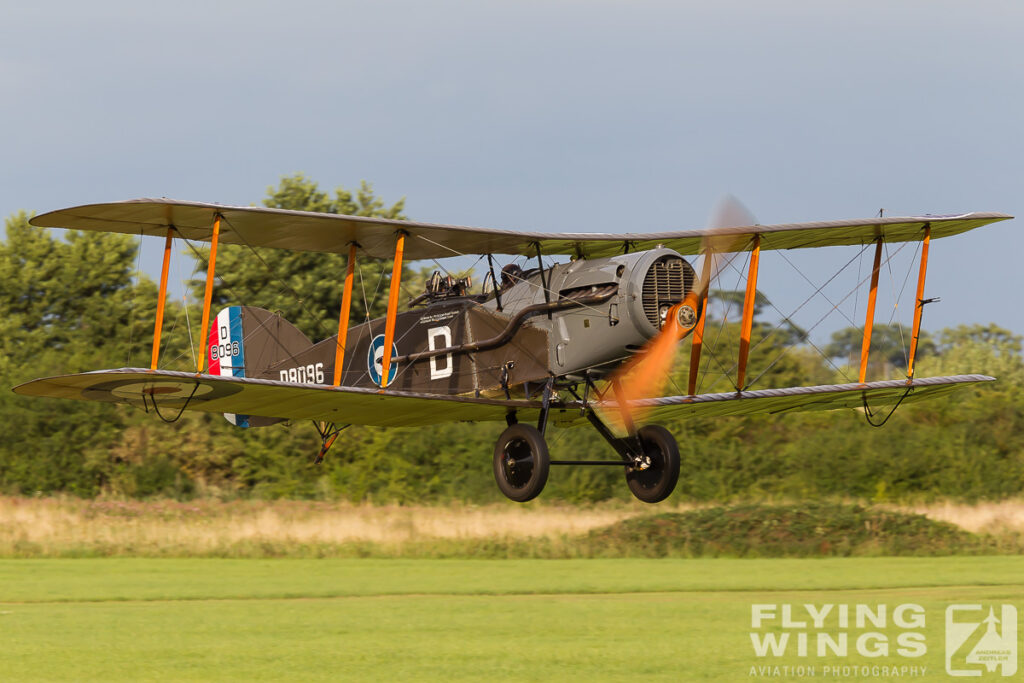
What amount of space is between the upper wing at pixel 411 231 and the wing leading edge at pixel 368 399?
1.44 metres

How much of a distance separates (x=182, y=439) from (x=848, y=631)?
19518 mm

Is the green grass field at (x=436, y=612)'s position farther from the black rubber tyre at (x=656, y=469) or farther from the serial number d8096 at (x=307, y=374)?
the black rubber tyre at (x=656, y=469)

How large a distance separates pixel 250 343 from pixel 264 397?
5441 millimetres

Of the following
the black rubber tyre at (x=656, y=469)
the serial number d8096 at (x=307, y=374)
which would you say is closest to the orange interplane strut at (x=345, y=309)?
the serial number d8096 at (x=307, y=374)

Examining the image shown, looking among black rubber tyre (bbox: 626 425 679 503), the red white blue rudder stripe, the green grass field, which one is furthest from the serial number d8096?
the green grass field

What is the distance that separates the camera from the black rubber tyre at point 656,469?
10.5m

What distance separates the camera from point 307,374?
14117 mm

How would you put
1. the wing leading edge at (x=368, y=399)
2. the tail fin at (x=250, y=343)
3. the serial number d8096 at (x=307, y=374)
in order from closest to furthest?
the wing leading edge at (x=368, y=399) < the serial number d8096 at (x=307, y=374) < the tail fin at (x=250, y=343)

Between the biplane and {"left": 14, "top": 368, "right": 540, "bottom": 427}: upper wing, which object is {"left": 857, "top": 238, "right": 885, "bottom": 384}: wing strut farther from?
{"left": 14, "top": 368, "right": 540, "bottom": 427}: upper wing

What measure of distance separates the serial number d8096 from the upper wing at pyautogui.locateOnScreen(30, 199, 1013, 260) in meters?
2.38

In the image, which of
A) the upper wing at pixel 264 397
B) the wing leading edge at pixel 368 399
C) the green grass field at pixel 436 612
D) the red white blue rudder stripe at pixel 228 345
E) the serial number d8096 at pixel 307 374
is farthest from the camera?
the green grass field at pixel 436 612

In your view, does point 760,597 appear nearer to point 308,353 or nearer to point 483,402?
point 308,353

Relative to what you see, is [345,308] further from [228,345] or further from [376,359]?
[228,345]

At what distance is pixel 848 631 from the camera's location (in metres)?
30.9
